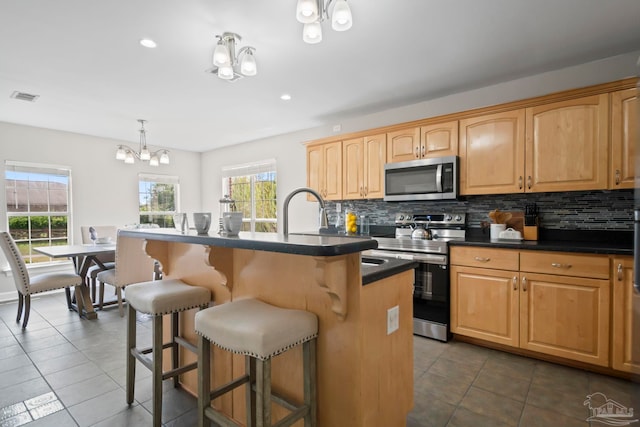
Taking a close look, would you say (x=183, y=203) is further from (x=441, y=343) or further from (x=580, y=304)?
(x=580, y=304)

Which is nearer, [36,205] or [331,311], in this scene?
[331,311]

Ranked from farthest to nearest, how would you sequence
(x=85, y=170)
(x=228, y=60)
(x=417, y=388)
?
(x=85, y=170)
(x=417, y=388)
(x=228, y=60)

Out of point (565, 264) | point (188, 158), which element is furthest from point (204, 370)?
point (188, 158)

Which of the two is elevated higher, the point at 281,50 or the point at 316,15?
the point at 281,50

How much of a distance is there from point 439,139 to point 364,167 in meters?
0.90

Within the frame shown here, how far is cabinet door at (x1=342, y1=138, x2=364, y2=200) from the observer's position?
3826 mm

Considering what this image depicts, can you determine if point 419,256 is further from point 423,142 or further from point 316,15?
point 316,15

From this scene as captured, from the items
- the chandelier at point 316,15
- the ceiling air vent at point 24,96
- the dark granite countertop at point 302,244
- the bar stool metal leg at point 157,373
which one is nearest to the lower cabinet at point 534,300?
the dark granite countertop at point 302,244

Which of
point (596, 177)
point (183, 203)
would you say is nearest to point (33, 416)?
point (596, 177)

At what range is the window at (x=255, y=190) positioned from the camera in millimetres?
5457

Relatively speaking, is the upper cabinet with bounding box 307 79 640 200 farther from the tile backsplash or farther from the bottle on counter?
the bottle on counter

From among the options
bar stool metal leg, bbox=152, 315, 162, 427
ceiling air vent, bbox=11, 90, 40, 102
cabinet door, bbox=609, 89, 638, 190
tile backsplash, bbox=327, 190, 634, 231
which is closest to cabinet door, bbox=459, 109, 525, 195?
tile backsplash, bbox=327, 190, 634, 231

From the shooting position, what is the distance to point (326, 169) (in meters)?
4.14

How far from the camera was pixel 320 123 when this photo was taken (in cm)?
461
